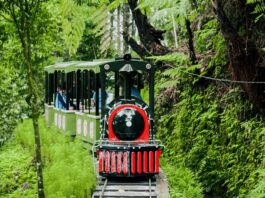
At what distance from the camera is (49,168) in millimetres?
10422

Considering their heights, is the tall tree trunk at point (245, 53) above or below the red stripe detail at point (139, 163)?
above

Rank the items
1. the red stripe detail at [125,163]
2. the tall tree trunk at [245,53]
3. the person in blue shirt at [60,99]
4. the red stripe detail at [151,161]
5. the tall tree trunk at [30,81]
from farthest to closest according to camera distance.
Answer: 1. the person in blue shirt at [60,99]
2. the red stripe detail at [151,161]
3. the red stripe detail at [125,163]
4. the tall tree trunk at [245,53]
5. the tall tree trunk at [30,81]

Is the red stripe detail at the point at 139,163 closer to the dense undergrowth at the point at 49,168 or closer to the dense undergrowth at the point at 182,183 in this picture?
the dense undergrowth at the point at 182,183

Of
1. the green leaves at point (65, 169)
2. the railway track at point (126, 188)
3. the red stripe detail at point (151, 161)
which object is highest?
the red stripe detail at point (151, 161)

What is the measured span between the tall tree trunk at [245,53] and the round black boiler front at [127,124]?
6.30 ft

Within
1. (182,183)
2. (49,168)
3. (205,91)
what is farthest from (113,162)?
(205,91)

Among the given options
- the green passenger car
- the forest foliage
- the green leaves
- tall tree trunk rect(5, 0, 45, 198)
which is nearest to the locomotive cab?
the green leaves

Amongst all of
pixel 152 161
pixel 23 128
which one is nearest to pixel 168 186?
pixel 152 161

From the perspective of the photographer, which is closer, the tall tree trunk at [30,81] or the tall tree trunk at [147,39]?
the tall tree trunk at [30,81]

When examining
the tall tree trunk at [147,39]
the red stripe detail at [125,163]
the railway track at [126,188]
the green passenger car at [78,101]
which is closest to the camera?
the railway track at [126,188]

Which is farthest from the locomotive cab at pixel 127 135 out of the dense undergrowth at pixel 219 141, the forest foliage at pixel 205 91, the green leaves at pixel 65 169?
the dense undergrowth at pixel 219 141

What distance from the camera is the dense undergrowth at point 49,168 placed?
8852 millimetres

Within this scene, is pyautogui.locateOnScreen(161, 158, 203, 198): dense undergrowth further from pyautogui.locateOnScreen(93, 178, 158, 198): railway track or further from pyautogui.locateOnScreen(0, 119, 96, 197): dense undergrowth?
pyautogui.locateOnScreen(0, 119, 96, 197): dense undergrowth

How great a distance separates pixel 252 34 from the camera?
30.6 ft
